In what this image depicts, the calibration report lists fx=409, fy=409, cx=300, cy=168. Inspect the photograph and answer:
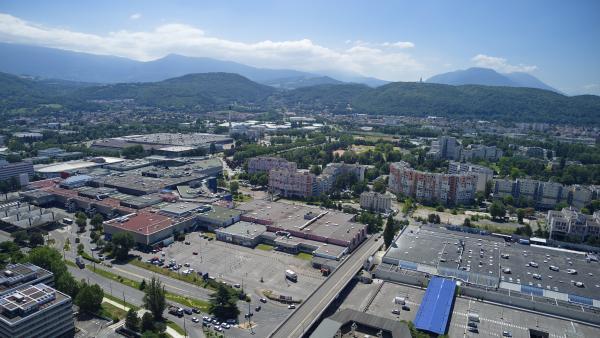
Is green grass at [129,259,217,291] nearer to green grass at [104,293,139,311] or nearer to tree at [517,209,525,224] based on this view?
green grass at [104,293,139,311]

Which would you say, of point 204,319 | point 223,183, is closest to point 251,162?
point 223,183

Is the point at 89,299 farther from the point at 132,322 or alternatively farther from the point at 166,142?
the point at 166,142

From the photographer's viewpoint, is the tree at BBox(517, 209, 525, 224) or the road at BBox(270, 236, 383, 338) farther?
the tree at BBox(517, 209, 525, 224)

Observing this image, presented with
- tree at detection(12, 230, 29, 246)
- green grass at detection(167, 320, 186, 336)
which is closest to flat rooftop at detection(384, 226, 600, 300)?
green grass at detection(167, 320, 186, 336)

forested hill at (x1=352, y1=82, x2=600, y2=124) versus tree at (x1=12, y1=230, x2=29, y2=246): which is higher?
forested hill at (x1=352, y1=82, x2=600, y2=124)

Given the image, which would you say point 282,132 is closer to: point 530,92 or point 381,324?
point 381,324

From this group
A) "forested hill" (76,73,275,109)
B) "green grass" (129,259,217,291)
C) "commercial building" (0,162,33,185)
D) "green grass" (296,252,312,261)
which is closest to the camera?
"green grass" (129,259,217,291)
